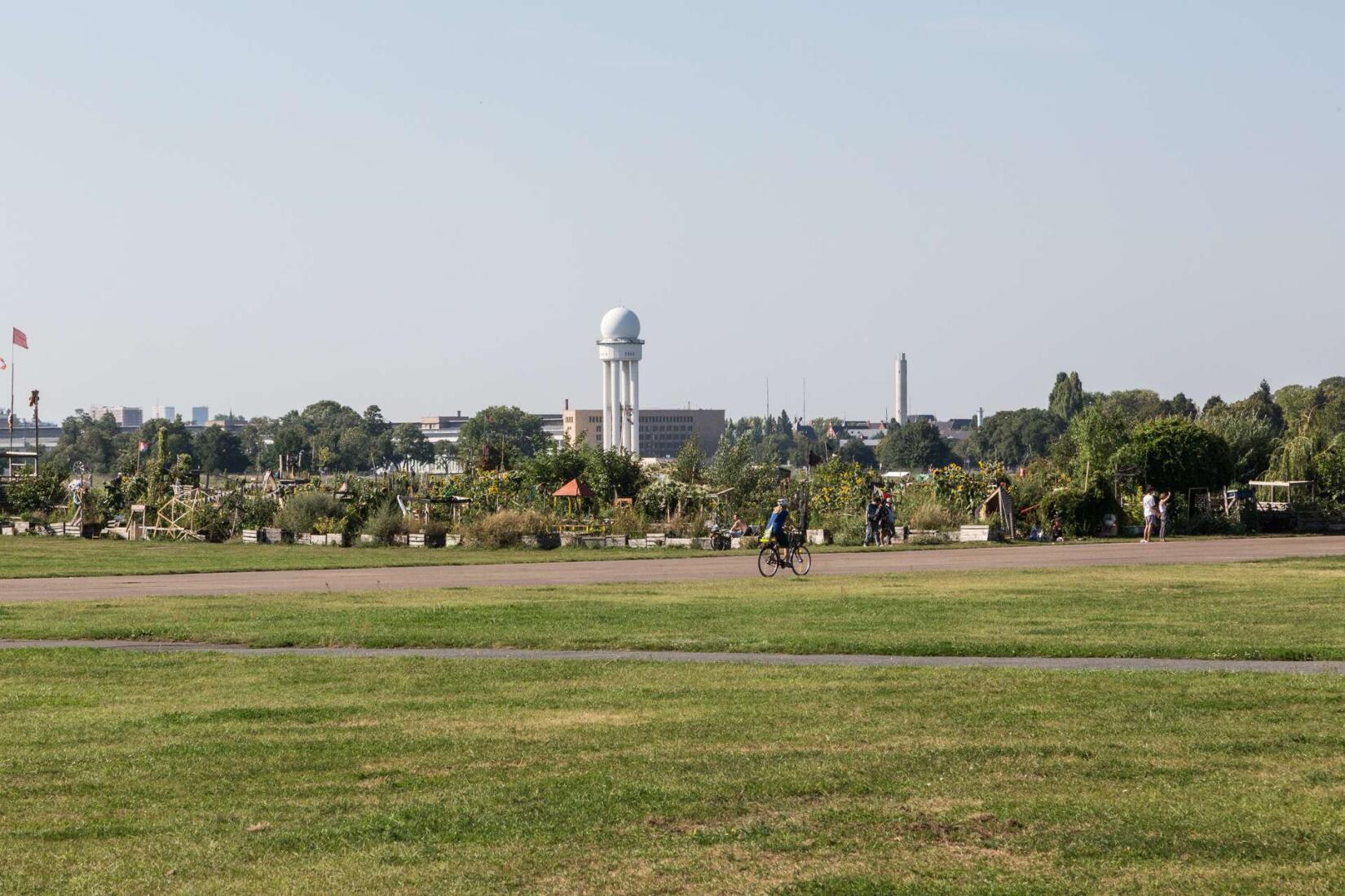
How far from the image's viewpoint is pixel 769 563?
2945 centimetres

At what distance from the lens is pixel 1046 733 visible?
11.4m

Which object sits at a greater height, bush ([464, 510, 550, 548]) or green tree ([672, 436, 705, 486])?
green tree ([672, 436, 705, 486])

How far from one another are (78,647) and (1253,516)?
39.0 meters

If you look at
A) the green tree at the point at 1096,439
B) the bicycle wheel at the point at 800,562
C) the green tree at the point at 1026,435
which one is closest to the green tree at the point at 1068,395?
the green tree at the point at 1026,435

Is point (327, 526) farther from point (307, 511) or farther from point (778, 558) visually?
point (778, 558)

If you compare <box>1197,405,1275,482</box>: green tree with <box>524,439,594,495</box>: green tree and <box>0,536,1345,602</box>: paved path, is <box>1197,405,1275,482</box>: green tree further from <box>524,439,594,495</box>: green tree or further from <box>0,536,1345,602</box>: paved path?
<box>524,439,594,495</box>: green tree

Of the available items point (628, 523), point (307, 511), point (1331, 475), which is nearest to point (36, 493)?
point (307, 511)

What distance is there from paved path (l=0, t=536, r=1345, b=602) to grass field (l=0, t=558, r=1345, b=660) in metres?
2.14

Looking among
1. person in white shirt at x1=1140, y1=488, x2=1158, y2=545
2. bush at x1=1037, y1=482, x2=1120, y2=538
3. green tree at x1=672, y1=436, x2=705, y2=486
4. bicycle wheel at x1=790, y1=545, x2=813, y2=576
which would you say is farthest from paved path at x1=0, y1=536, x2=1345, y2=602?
green tree at x1=672, y1=436, x2=705, y2=486

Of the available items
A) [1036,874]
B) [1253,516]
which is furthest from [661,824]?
[1253,516]

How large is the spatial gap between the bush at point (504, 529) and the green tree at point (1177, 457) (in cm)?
2001

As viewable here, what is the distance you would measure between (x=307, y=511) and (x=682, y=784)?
37.8m

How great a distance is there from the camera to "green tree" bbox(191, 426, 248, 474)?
593 ft

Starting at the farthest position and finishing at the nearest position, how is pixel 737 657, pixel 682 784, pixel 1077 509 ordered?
pixel 1077 509 → pixel 737 657 → pixel 682 784
